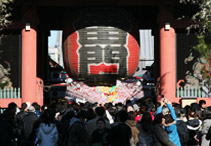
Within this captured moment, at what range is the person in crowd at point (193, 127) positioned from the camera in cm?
1230

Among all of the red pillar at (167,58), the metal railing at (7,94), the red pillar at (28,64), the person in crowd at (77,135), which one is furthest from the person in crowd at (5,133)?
the red pillar at (167,58)

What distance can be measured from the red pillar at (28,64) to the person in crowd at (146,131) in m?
14.0

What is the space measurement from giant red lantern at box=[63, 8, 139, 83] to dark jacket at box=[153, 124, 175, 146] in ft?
47.0

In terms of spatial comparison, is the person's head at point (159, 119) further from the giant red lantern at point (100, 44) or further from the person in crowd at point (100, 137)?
the giant red lantern at point (100, 44)

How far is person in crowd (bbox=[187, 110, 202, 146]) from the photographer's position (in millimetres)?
12305

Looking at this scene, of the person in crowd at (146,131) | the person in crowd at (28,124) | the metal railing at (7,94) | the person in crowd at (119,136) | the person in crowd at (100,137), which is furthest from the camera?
the metal railing at (7,94)

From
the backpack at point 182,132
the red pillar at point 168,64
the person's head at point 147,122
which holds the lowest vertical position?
the backpack at point 182,132

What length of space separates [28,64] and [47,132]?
1368cm

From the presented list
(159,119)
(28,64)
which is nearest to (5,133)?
(159,119)

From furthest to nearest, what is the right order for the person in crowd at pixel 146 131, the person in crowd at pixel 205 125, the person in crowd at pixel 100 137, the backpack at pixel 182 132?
1. the backpack at pixel 182 132
2. the person in crowd at pixel 205 125
3. the person in crowd at pixel 146 131
4. the person in crowd at pixel 100 137

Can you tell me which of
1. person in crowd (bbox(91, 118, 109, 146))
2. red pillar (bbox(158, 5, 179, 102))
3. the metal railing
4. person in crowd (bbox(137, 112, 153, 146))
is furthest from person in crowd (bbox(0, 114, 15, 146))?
red pillar (bbox(158, 5, 179, 102))

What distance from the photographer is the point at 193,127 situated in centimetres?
1235

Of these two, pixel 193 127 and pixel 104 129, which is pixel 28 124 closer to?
pixel 104 129

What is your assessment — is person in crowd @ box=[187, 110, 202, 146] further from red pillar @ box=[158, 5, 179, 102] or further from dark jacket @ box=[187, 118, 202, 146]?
red pillar @ box=[158, 5, 179, 102]
